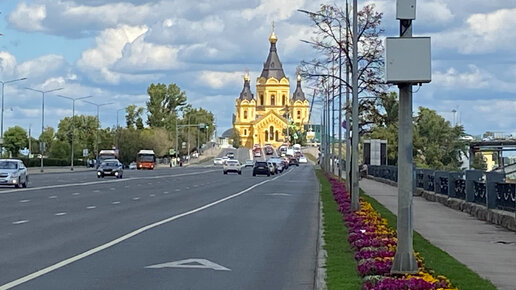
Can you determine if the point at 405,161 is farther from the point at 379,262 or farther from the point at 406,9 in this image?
the point at 406,9

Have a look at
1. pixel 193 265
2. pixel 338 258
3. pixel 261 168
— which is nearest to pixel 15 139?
pixel 261 168

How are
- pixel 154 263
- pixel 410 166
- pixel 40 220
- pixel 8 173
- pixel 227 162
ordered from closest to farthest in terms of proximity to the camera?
pixel 410 166 → pixel 154 263 → pixel 40 220 → pixel 8 173 → pixel 227 162

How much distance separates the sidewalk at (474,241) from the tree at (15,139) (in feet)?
505

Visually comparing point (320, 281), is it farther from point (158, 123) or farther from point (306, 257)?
point (158, 123)

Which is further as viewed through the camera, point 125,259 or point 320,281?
point 125,259

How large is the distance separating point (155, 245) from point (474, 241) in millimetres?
6953

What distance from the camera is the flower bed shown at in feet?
36.4

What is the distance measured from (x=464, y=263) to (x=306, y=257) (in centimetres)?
311

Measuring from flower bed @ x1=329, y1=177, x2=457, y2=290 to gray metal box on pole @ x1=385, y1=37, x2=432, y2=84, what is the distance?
7.85 feet

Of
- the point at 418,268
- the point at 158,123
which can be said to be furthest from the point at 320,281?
the point at 158,123

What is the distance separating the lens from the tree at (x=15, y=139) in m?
180

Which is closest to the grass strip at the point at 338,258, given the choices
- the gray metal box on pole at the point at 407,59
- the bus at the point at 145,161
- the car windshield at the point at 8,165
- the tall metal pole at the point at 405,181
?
the tall metal pole at the point at 405,181

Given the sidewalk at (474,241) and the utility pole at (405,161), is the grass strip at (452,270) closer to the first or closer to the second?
the sidewalk at (474,241)

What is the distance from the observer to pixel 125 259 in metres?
17.3
